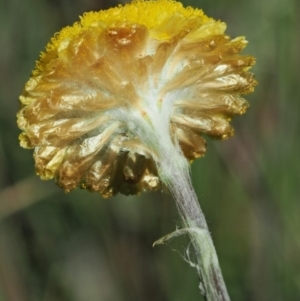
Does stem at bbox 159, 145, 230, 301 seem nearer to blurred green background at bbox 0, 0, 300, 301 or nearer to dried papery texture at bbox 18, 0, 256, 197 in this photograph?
dried papery texture at bbox 18, 0, 256, 197

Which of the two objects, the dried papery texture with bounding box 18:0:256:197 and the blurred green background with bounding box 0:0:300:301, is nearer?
the dried papery texture with bounding box 18:0:256:197

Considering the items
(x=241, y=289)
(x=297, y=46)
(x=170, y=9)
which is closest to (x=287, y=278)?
(x=241, y=289)

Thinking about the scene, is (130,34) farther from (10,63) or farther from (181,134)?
(10,63)

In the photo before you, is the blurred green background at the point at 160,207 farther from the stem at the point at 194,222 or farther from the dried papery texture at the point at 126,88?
the stem at the point at 194,222

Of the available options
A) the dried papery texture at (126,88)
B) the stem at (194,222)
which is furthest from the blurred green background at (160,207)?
the stem at (194,222)

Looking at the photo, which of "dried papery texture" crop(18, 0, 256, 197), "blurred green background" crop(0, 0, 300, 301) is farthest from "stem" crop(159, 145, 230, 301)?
"blurred green background" crop(0, 0, 300, 301)

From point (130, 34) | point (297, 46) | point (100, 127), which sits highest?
point (297, 46)
